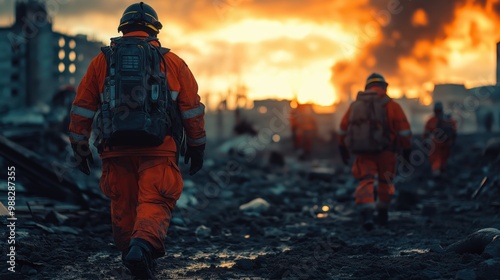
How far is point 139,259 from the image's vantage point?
3.28m

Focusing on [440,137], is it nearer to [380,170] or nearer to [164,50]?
[380,170]

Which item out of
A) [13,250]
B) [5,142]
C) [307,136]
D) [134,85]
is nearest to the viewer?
[134,85]

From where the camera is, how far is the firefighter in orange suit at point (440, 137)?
41.8ft

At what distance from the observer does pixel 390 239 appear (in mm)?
5395

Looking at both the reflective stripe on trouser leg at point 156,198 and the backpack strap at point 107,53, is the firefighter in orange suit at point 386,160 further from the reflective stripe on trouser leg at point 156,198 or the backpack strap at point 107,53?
the backpack strap at point 107,53

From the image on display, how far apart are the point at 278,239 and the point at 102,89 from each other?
2.43m

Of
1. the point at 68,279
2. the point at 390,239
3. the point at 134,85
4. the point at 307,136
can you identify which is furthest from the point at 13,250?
the point at 307,136

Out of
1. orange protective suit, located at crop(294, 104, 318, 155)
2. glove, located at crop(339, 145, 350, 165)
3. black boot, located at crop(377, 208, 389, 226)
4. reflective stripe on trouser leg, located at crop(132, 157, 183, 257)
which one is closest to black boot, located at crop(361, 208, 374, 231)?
black boot, located at crop(377, 208, 389, 226)

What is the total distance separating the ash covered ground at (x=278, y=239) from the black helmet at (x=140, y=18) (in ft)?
5.19

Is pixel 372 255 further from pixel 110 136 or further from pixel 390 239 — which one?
pixel 110 136

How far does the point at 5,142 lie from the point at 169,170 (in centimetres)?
330

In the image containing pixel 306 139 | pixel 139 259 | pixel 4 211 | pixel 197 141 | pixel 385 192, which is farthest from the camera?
pixel 306 139

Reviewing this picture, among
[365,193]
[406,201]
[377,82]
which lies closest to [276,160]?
[406,201]

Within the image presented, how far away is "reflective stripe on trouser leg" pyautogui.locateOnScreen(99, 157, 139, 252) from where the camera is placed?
Answer: 3729 mm
